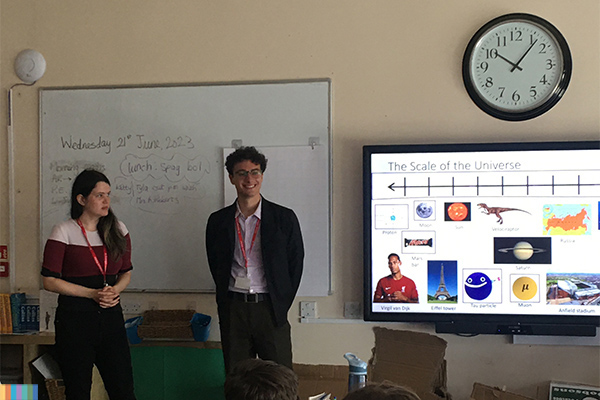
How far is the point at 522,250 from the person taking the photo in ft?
10.6

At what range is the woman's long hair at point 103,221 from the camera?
9.98 ft

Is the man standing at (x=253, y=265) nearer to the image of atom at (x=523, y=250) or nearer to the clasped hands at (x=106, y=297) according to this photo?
the clasped hands at (x=106, y=297)

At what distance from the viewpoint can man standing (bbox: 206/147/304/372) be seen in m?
3.14

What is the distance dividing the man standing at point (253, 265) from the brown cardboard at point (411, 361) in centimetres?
56

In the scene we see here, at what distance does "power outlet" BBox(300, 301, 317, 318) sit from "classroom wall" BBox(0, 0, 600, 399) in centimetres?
4

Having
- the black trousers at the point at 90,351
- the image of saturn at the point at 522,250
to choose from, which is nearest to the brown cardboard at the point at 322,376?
the black trousers at the point at 90,351

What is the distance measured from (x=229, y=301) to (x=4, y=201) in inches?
69.2

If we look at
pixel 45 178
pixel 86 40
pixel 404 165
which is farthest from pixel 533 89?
pixel 45 178

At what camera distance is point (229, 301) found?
125 inches

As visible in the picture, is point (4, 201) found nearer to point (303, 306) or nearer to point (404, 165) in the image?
point (303, 306)

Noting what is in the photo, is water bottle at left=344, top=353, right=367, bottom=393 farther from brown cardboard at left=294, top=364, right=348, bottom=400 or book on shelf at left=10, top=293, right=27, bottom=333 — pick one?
book on shelf at left=10, top=293, right=27, bottom=333

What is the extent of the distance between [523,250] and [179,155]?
2109 mm

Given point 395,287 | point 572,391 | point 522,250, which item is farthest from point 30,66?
point 572,391

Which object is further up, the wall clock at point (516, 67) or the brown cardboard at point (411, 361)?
the wall clock at point (516, 67)
